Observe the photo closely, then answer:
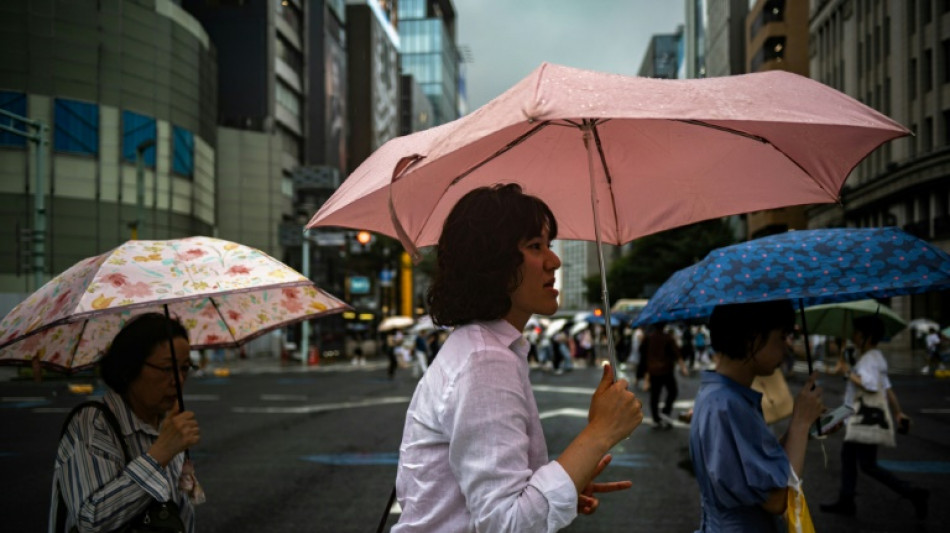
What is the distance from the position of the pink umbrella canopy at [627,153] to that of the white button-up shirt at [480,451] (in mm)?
587

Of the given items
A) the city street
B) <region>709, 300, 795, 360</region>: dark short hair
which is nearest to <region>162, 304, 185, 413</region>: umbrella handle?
<region>709, 300, 795, 360</region>: dark short hair

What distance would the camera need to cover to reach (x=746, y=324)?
340cm

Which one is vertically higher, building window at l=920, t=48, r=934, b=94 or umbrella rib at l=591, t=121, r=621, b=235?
building window at l=920, t=48, r=934, b=94

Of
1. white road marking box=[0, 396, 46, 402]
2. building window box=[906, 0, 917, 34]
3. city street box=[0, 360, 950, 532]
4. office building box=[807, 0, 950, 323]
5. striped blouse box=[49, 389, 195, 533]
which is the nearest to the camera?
striped blouse box=[49, 389, 195, 533]

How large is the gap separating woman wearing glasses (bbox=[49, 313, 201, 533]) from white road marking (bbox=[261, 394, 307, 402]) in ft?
56.4

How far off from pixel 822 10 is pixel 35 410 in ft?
190

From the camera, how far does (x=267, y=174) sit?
60.5m

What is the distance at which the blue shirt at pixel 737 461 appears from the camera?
3045mm

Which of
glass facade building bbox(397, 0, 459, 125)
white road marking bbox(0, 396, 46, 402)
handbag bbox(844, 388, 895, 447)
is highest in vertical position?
glass facade building bbox(397, 0, 459, 125)

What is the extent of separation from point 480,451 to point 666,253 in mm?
71147

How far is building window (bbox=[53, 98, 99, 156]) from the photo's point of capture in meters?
42.7

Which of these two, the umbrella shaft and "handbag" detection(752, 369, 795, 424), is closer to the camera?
the umbrella shaft

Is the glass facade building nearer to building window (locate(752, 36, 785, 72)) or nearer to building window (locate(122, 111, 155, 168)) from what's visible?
building window (locate(752, 36, 785, 72))

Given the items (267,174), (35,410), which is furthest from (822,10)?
(35,410)
